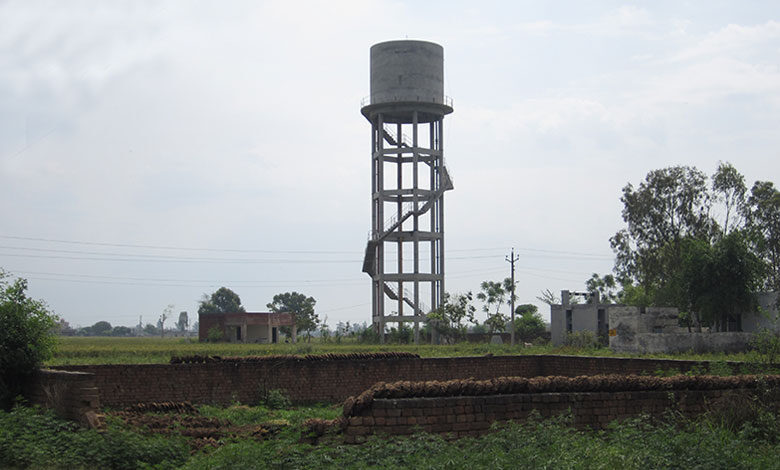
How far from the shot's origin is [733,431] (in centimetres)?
1211

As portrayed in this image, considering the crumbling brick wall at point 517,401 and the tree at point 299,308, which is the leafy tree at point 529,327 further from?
the crumbling brick wall at point 517,401

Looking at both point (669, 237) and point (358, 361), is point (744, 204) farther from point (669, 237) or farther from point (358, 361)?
point (358, 361)

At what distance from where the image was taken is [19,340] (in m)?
15.4

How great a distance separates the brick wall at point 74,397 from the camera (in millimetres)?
13500

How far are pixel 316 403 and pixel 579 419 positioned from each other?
35.2 ft

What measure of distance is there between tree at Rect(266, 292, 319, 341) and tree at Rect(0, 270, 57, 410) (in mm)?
59109

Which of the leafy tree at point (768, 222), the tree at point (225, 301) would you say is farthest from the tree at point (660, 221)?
the tree at point (225, 301)

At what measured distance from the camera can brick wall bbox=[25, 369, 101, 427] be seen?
13500 mm

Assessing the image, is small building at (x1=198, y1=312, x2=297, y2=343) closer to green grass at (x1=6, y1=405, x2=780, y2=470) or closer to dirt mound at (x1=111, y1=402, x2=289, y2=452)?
dirt mound at (x1=111, y1=402, x2=289, y2=452)

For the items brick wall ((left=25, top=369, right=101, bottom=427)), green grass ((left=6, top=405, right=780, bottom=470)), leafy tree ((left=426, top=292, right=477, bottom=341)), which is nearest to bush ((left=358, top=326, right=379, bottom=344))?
leafy tree ((left=426, top=292, right=477, bottom=341))

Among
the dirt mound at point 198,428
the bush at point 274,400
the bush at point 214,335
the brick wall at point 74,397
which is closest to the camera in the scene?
the dirt mound at point 198,428

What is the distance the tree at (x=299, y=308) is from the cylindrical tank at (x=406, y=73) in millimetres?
27087

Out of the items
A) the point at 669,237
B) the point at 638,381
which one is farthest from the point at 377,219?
the point at 638,381

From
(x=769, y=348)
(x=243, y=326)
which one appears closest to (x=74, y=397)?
(x=769, y=348)
